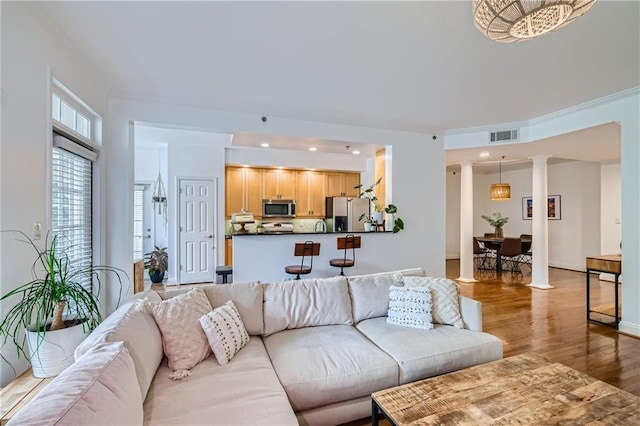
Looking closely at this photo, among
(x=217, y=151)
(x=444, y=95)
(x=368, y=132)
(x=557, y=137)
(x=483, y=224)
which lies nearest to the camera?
(x=444, y=95)

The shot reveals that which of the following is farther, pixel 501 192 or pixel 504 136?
pixel 501 192

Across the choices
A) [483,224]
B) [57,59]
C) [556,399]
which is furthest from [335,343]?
[483,224]

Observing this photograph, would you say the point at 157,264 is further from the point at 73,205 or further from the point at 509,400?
the point at 509,400

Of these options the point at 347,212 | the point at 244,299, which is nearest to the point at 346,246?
the point at 244,299

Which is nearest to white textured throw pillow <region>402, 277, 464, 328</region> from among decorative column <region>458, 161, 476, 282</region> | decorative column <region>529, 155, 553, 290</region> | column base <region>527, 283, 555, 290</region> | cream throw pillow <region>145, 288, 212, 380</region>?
cream throw pillow <region>145, 288, 212, 380</region>

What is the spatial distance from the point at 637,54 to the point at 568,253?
6105 millimetres

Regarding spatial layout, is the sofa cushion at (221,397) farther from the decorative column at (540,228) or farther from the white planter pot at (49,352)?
the decorative column at (540,228)

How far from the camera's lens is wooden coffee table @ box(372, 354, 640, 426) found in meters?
1.34

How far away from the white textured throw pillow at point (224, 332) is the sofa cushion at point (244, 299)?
145mm

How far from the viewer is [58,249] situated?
95.8 inches

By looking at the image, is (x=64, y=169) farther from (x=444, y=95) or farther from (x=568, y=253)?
(x=568, y=253)

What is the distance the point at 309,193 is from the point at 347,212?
3.29 feet

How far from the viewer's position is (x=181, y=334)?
5.84ft

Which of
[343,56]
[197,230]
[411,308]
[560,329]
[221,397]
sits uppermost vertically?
[343,56]
